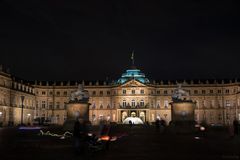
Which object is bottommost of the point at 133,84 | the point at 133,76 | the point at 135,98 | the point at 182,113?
the point at 182,113

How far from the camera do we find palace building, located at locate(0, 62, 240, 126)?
138875mm

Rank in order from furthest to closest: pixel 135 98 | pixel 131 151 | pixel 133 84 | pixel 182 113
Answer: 1. pixel 135 98
2. pixel 133 84
3. pixel 182 113
4. pixel 131 151

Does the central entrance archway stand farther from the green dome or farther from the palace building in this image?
the green dome

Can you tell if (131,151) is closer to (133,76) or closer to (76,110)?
(76,110)

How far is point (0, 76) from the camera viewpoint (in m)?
108

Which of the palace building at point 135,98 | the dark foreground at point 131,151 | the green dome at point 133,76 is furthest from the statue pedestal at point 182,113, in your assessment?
the green dome at point 133,76

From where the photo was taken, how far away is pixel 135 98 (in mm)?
141625

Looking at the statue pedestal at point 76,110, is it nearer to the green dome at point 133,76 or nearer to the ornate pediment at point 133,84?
the ornate pediment at point 133,84

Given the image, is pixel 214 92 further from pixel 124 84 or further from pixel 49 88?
pixel 49 88

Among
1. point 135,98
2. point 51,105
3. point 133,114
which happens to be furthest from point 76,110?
point 51,105

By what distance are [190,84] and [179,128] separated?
96767mm

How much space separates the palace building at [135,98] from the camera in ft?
456

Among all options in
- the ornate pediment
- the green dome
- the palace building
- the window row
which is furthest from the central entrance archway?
the window row

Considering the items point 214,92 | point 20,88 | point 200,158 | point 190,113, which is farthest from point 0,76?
point 200,158
